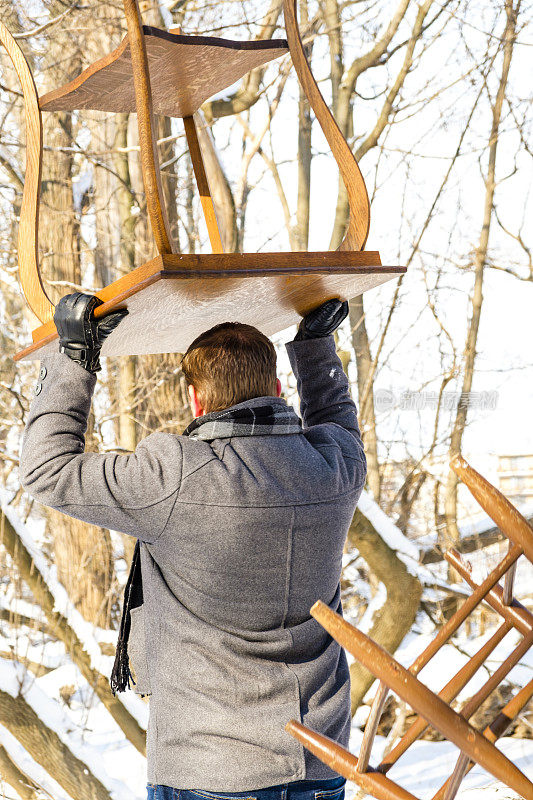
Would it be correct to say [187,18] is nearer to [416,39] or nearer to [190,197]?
[190,197]

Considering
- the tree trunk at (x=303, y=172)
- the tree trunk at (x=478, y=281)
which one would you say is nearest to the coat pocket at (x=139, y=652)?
the tree trunk at (x=478, y=281)

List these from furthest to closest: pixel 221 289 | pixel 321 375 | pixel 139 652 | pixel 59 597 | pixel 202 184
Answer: pixel 59 597 < pixel 202 184 < pixel 321 375 < pixel 139 652 < pixel 221 289

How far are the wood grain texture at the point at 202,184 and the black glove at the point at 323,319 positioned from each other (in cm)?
37

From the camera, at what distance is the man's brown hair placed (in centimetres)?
141

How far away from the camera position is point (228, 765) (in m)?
1.34

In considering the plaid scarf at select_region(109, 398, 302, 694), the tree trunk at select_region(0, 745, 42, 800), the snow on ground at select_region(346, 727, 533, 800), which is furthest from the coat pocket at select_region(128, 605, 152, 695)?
the snow on ground at select_region(346, 727, 533, 800)

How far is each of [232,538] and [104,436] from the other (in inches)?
134

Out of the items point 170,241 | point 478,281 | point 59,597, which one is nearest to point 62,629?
point 59,597

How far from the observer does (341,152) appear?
58.1 inches

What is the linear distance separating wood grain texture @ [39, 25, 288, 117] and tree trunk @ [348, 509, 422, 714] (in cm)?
285

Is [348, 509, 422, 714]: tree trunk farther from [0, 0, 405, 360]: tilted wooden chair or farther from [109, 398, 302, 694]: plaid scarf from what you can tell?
[109, 398, 302, 694]: plaid scarf

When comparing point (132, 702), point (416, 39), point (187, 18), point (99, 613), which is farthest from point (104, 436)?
point (416, 39)

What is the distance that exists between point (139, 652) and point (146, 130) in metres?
1.00

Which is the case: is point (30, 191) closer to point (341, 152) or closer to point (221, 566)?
point (341, 152)
